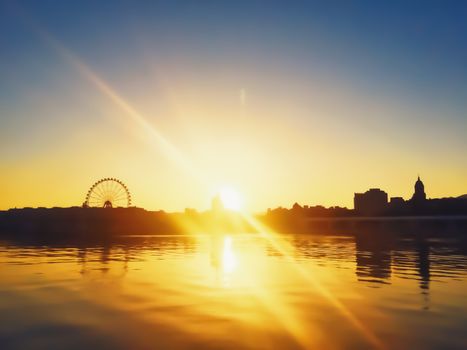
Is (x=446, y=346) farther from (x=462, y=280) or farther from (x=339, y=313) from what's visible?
(x=462, y=280)

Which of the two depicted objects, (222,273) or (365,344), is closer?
(365,344)

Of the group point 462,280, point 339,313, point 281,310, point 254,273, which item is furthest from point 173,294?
point 462,280

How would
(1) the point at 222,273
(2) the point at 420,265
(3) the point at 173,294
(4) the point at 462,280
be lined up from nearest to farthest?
1. (3) the point at 173,294
2. (4) the point at 462,280
3. (1) the point at 222,273
4. (2) the point at 420,265

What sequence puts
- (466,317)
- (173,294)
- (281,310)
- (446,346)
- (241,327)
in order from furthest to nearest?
(173,294)
(281,310)
(466,317)
(241,327)
(446,346)

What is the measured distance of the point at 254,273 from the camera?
119 feet

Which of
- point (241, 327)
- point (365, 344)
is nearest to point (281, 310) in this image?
point (241, 327)

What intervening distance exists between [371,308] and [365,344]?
260 inches

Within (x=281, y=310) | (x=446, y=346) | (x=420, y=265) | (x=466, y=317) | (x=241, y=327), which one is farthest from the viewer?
(x=420, y=265)

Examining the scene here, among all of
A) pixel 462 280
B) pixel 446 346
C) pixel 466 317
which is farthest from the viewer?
pixel 462 280

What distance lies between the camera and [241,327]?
692 inches

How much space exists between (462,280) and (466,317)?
533 inches

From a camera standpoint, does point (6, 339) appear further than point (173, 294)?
No

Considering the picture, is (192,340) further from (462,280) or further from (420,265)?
(420,265)

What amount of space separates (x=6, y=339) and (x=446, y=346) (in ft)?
49.7
